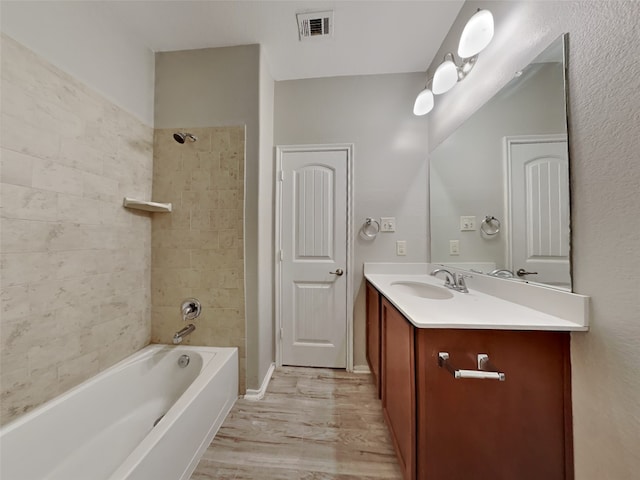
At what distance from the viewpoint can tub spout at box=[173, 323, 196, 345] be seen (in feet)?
4.83

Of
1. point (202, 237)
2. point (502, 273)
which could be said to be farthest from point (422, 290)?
point (202, 237)

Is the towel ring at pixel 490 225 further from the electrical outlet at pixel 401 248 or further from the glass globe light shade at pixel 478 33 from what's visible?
the glass globe light shade at pixel 478 33

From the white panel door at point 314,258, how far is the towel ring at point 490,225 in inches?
38.9

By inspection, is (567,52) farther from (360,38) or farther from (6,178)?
(6,178)

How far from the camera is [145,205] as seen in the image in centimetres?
149

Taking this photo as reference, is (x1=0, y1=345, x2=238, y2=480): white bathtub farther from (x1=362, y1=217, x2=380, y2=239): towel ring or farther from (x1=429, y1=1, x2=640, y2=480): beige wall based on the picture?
(x1=429, y1=1, x2=640, y2=480): beige wall

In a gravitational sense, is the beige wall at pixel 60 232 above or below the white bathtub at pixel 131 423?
above

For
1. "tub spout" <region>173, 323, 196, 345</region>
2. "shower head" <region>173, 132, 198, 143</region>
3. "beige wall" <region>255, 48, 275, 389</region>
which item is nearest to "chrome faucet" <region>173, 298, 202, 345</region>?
"tub spout" <region>173, 323, 196, 345</region>

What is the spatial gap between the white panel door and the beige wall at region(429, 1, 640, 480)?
→ 1368 mm

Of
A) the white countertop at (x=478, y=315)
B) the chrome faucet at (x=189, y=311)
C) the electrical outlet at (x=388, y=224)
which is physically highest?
the electrical outlet at (x=388, y=224)

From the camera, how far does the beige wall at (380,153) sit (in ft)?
6.41

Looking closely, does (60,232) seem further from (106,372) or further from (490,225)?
(490,225)

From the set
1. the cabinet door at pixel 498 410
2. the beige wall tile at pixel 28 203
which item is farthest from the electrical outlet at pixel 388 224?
the beige wall tile at pixel 28 203

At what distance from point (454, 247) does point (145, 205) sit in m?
2.13
